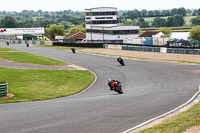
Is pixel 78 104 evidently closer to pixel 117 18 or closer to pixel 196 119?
pixel 196 119

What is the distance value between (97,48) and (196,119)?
222 ft

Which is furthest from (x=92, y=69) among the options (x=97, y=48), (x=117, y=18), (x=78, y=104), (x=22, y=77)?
(x=117, y=18)

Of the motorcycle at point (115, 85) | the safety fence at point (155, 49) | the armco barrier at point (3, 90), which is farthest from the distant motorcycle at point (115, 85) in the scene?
the safety fence at point (155, 49)

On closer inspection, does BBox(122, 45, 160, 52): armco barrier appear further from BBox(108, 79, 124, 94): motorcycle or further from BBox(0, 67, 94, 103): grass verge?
BBox(108, 79, 124, 94): motorcycle

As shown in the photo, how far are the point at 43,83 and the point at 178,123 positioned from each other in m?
19.4

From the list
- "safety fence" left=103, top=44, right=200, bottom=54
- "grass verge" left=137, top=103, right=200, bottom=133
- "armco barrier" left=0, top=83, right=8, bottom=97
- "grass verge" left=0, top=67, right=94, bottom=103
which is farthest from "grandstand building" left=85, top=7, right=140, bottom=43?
"grass verge" left=137, top=103, right=200, bottom=133

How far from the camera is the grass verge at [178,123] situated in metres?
11.7

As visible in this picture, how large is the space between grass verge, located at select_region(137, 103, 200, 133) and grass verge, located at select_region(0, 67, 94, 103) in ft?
34.9

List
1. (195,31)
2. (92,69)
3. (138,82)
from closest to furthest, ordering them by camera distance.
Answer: (138,82), (92,69), (195,31)

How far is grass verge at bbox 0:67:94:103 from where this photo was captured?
23.5 meters

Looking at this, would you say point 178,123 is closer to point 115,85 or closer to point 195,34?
point 115,85

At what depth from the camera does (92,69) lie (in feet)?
136

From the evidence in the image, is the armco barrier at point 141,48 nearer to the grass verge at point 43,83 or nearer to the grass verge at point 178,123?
the grass verge at point 43,83

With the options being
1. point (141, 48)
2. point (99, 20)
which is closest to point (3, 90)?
point (141, 48)
